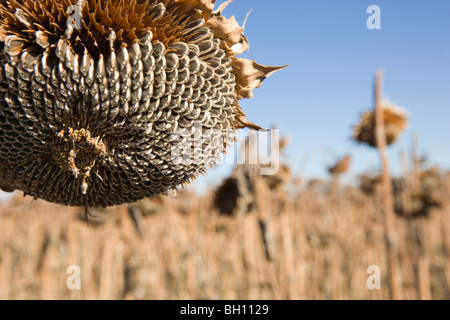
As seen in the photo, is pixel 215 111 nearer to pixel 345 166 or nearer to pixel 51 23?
pixel 51 23

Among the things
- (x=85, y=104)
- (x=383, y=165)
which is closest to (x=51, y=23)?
(x=85, y=104)

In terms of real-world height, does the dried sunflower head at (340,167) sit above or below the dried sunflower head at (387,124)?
above

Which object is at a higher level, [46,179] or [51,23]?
[51,23]

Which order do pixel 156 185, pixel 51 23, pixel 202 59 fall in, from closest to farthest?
pixel 51 23
pixel 202 59
pixel 156 185

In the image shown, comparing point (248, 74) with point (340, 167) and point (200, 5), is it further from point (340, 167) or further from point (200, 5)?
point (340, 167)

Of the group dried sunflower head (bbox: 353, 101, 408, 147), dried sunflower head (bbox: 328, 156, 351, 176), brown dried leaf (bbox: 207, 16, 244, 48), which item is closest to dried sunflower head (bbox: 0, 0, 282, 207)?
brown dried leaf (bbox: 207, 16, 244, 48)

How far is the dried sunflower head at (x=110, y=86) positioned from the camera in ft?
2.80

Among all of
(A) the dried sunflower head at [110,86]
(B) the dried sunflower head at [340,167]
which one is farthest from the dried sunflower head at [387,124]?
(A) the dried sunflower head at [110,86]

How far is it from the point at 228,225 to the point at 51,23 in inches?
284

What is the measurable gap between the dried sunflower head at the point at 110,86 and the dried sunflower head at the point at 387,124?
312 centimetres

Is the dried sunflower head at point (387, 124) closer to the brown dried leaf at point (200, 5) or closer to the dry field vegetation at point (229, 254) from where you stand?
the dry field vegetation at point (229, 254)

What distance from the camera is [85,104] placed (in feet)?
2.90

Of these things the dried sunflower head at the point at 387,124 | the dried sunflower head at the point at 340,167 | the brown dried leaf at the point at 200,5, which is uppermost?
the dried sunflower head at the point at 340,167
